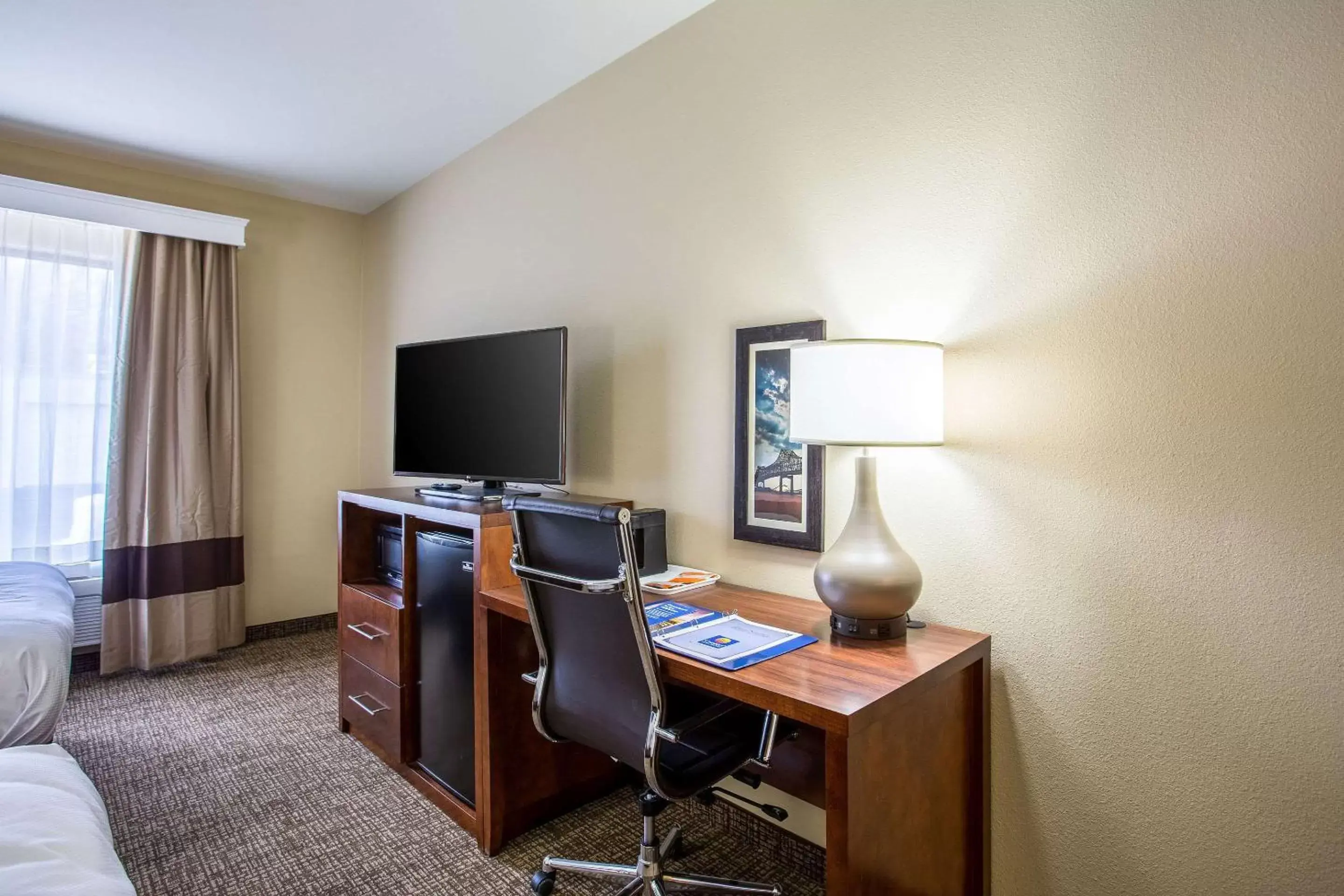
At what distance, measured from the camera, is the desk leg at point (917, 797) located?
1.15m

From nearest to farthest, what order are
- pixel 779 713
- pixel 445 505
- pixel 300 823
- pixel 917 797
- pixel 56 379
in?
pixel 779 713
pixel 917 797
pixel 300 823
pixel 445 505
pixel 56 379

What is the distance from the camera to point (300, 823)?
2.14 m

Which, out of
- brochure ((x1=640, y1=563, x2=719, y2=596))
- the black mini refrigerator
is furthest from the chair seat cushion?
the black mini refrigerator

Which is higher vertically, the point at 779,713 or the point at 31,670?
the point at 779,713

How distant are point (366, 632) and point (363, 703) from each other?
287 millimetres

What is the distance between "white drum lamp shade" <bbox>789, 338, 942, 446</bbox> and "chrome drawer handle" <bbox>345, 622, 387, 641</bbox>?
1.82m

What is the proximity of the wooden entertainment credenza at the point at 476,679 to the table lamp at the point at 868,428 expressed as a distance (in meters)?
1.00

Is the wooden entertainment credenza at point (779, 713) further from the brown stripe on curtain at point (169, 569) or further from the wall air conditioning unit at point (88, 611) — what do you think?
the wall air conditioning unit at point (88, 611)

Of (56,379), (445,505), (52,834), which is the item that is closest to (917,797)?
(52,834)

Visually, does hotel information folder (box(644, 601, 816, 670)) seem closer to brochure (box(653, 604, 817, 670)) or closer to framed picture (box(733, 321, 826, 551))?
brochure (box(653, 604, 817, 670))

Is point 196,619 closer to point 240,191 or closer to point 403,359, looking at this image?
point 403,359

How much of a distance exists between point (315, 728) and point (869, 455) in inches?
101

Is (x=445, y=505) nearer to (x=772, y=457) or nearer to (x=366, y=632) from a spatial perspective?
(x=366, y=632)

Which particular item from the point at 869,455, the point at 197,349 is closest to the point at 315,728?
the point at 197,349
